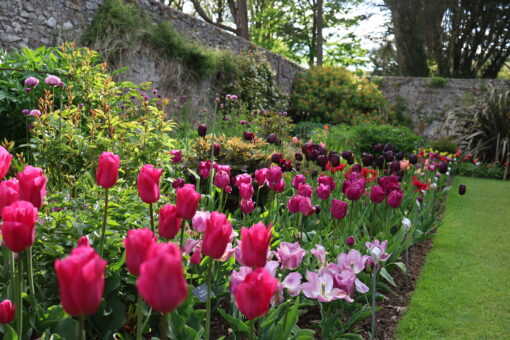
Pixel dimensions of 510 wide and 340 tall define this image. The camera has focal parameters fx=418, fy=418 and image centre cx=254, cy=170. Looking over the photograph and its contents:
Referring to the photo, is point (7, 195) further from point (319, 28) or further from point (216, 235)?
point (319, 28)

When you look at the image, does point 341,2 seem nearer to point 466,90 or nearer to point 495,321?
point 466,90

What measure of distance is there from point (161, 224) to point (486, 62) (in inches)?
764

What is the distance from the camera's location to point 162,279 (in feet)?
1.90

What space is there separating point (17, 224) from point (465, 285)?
2558 millimetres

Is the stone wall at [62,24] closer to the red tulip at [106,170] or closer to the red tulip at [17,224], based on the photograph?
the red tulip at [106,170]

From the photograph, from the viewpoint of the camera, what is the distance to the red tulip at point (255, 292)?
2.35 ft

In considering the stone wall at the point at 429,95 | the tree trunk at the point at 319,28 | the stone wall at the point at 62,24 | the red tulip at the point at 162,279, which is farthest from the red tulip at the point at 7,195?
the tree trunk at the point at 319,28

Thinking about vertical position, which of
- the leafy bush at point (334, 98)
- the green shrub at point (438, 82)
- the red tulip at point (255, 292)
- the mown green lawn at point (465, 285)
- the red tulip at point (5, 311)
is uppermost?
the green shrub at point (438, 82)

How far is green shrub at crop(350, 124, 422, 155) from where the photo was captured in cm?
647

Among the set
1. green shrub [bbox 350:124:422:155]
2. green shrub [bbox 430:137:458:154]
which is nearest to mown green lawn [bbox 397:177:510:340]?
green shrub [bbox 350:124:422:155]

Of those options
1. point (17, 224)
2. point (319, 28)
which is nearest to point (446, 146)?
point (17, 224)

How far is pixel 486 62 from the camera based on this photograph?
17172mm

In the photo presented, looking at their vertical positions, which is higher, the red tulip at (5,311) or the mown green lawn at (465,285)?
the red tulip at (5,311)

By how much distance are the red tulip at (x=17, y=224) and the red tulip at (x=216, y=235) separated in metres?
0.33
